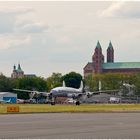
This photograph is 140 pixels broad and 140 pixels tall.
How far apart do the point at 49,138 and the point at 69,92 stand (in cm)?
10246

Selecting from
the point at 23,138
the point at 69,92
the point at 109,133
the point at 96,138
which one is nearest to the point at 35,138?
the point at 23,138

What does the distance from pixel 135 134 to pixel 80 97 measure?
102m

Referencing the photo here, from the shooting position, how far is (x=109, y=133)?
28188mm

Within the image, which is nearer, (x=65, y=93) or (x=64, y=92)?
(x=64, y=92)

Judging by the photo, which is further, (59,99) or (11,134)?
(59,99)

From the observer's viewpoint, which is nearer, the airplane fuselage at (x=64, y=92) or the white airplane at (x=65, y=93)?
the airplane fuselage at (x=64, y=92)

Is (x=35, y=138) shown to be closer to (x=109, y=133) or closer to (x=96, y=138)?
(x=96, y=138)

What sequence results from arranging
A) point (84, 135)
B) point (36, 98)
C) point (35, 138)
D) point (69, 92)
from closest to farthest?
point (35, 138) < point (84, 135) < point (69, 92) < point (36, 98)

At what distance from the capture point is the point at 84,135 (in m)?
27.0

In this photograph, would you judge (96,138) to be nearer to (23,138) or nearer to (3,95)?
(23,138)

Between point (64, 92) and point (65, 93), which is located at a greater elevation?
point (64, 92)

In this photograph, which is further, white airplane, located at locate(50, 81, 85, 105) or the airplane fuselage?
white airplane, located at locate(50, 81, 85, 105)

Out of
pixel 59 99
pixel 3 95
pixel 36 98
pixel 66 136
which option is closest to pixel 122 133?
pixel 66 136

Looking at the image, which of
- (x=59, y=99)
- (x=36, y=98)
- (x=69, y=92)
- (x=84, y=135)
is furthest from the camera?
(x=36, y=98)
